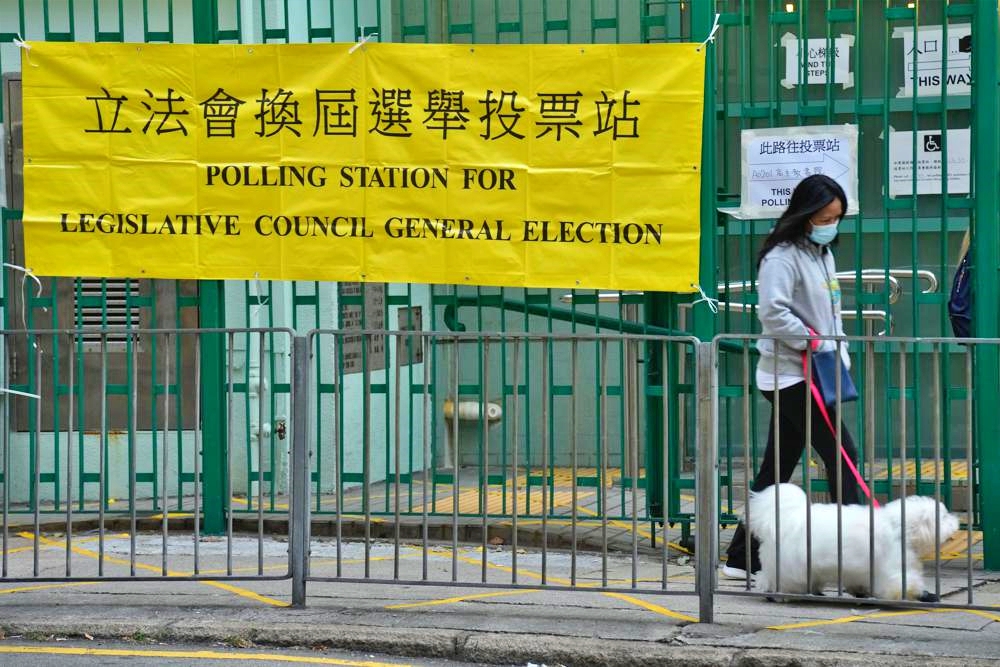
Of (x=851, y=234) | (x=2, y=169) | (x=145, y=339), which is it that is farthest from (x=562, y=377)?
(x=2, y=169)

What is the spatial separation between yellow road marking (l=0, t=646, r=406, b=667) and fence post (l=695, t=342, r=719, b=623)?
4.09ft

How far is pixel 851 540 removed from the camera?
19.2 feet

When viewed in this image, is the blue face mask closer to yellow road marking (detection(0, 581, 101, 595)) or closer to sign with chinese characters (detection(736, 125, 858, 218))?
sign with chinese characters (detection(736, 125, 858, 218))

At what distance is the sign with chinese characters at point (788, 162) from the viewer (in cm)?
701

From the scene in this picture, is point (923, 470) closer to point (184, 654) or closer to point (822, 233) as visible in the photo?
point (822, 233)

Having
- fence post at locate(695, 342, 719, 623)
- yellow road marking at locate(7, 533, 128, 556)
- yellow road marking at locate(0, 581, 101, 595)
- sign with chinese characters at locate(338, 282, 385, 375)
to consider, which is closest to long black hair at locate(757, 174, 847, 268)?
fence post at locate(695, 342, 719, 623)

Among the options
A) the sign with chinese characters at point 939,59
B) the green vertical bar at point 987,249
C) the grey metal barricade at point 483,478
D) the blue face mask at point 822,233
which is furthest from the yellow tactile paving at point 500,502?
the sign with chinese characters at point 939,59

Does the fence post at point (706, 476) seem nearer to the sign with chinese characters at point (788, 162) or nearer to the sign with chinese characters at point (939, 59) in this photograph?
the sign with chinese characters at point (788, 162)

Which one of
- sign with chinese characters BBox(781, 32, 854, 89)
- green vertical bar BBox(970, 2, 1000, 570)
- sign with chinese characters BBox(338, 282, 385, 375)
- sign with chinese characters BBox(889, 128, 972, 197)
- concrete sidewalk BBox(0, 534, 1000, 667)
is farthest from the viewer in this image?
sign with chinese characters BBox(338, 282, 385, 375)

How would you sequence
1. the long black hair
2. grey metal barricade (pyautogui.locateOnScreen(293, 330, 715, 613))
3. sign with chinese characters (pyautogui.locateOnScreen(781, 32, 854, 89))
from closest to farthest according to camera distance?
1. grey metal barricade (pyautogui.locateOnScreen(293, 330, 715, 613))
2. the long black hair
3. sign with chinese characters (pyautogui.locateOnScreen(781, 32, 854, 89))

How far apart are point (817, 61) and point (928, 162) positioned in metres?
1.27

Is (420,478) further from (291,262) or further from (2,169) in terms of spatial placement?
(2,169)

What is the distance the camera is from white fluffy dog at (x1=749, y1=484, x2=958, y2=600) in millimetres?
5770

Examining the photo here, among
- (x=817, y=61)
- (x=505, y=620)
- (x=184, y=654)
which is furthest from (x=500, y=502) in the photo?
(x=817, y=61)
